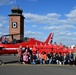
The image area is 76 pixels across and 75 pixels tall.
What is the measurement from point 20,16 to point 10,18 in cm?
502

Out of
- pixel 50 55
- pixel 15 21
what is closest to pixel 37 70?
pixel 50 55

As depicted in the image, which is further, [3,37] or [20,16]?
[20,16]

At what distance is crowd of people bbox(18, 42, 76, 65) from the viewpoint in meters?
23.6

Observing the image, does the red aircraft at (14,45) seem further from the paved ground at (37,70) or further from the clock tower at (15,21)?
the clock tower at (15,21)

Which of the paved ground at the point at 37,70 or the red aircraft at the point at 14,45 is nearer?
the paved ground at the point at 37,70

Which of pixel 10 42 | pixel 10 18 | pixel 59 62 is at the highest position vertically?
pixel 10 18

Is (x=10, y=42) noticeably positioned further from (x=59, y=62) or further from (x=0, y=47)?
(x=59, y=62)

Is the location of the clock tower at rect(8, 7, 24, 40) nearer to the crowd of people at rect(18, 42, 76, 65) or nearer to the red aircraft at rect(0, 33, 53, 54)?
the red aircraft at rect(0, 33, 53, 54)

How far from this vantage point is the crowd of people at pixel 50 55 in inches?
930

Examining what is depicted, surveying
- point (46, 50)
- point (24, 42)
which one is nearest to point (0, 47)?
point (24, 42)

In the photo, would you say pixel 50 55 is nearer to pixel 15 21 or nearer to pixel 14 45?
pixel 14 45

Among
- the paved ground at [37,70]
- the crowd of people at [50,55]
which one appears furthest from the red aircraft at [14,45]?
the paved ground at [37,70]

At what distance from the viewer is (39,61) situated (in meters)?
23.9

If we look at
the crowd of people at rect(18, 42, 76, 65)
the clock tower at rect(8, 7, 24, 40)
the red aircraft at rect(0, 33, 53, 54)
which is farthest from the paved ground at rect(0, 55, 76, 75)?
the clock tower at rect(8, 7, 24, 40)
